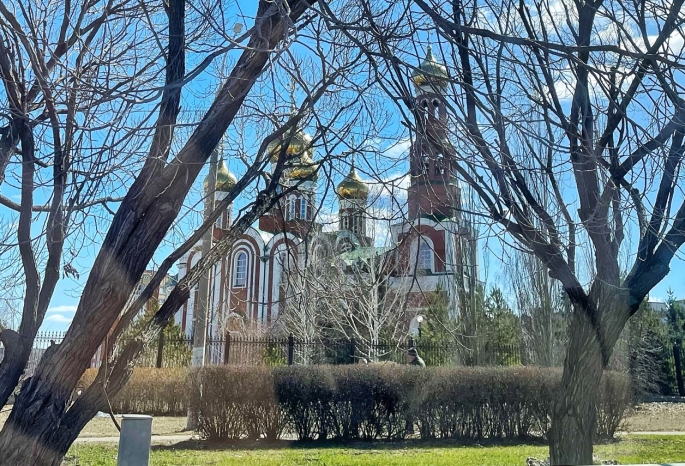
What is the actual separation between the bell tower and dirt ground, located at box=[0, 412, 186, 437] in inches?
306

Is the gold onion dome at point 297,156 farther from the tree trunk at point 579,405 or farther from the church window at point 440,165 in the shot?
the tree trunk at point 579,405

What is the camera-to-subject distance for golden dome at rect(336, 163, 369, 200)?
5.32 m

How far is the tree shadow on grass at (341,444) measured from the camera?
9.32m

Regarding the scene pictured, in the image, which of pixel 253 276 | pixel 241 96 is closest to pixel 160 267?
pixel 241 96

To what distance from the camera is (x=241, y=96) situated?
13.9 ft

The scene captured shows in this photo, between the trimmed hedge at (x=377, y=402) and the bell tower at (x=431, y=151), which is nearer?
the bell tower at (x=431, y=151)

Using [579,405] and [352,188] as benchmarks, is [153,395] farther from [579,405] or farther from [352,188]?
[579,405]

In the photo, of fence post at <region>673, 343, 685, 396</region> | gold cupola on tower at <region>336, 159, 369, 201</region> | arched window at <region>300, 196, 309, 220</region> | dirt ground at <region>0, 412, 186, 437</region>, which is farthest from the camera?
fence post at <region>673, 343, 685, 396</region>

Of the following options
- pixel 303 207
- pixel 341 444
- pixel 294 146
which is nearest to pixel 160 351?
pixel 341 444

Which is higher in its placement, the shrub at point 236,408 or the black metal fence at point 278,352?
the black metal fence at point 278,352

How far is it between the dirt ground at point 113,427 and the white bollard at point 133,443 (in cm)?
692

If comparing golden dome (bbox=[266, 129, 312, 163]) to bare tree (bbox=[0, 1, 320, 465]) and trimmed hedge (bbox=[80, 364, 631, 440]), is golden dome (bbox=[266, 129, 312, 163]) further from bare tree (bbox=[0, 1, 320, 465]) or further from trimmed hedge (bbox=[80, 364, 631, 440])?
trimmed hedge (bbox=[80, 364, 631, 440])

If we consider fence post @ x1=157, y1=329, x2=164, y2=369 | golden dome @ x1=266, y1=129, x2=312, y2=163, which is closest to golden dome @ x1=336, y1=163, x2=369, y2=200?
golden dome @ x1=266, y1=129, x2=312, y2=163

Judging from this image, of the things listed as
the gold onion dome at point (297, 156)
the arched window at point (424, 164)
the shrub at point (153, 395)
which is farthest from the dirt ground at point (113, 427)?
the arched window at point (424, 164)
